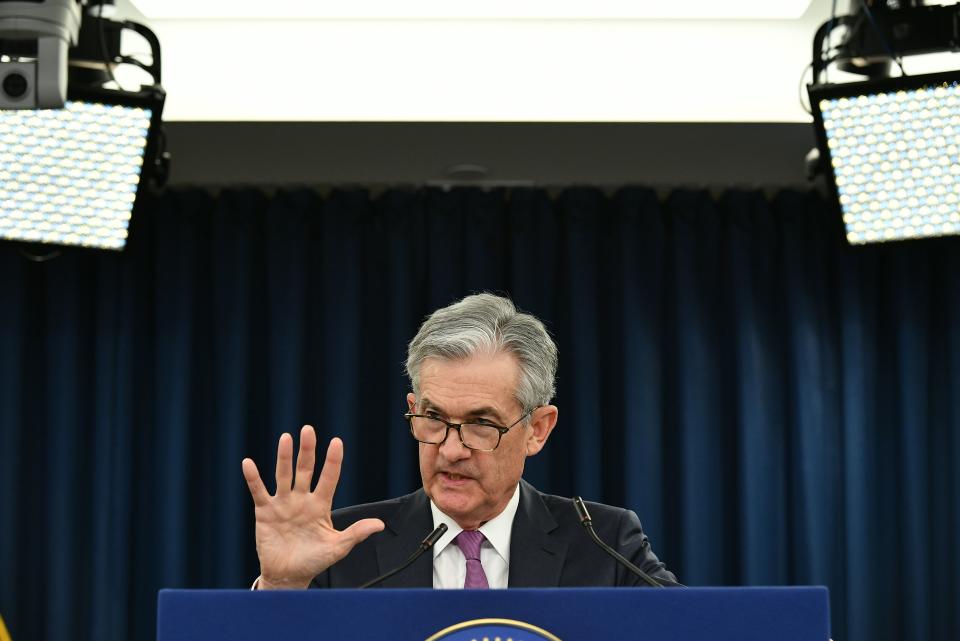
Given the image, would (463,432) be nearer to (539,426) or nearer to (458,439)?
(458,439)

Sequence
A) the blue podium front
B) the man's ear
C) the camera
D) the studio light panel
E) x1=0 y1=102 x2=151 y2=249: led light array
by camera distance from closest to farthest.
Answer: the blue podium front, the man's ear, the camera, the studio light panel, x1=0 y1=102 x2=151 y2=249: led light array

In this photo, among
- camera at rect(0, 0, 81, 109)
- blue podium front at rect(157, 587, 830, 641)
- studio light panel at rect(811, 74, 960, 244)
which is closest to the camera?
blue podium front at rect(157, 587, 830, 641)

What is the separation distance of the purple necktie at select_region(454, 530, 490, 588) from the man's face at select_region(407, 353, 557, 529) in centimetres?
2

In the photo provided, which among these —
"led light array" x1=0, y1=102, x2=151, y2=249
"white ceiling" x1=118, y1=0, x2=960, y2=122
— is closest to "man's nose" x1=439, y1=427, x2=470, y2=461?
"led light array" x1=0, y1=102, x2=151, y2=249

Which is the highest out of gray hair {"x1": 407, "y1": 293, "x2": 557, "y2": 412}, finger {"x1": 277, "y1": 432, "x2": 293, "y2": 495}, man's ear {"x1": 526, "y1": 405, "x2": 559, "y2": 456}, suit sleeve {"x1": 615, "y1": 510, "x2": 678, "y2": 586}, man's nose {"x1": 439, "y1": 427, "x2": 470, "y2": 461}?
gray hair {"x1": 407, "y1": 293, "x2": 557, "y2": 412}

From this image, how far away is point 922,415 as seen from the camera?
151 inches

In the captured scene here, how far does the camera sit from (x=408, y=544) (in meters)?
1.78

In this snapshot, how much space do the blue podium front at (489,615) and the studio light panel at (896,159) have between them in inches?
66.9

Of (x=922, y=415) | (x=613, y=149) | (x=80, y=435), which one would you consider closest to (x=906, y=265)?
(x=922, y=415)

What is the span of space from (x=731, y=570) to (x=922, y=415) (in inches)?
32.8

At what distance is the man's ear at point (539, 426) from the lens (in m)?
1.85

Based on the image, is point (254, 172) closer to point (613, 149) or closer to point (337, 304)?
point (337, 304)

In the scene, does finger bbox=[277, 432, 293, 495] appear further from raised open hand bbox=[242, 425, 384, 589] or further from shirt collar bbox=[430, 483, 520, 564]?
shirt collar bbox=[430, 483, 520, 564]

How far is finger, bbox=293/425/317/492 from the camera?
1.39 meters
